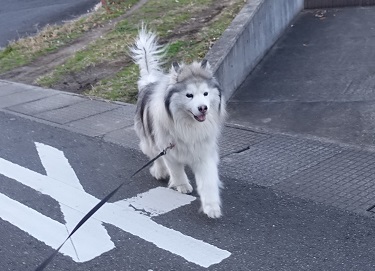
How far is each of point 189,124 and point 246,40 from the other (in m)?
5.00

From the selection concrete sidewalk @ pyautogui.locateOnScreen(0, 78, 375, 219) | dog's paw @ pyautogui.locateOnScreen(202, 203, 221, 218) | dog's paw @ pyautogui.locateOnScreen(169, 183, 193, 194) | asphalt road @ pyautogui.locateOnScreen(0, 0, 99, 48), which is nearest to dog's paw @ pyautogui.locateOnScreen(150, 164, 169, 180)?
dog's paw @ pyautogui.locateOnScreen(169, 183, 193, 194)

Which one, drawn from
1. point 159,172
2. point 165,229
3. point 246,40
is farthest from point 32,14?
point 165,229

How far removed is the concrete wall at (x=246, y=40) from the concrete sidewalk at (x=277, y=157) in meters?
1.36

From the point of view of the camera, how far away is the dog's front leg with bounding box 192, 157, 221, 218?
606 centimetres

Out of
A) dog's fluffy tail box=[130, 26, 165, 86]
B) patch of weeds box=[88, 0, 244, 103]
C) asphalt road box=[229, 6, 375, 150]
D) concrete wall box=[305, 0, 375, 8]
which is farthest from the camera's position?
concrete wall box=[305, 0, 375, 8]

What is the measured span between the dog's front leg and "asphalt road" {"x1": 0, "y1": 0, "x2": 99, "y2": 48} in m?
11.9

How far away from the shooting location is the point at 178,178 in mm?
6688

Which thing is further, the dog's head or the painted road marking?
the dog's head

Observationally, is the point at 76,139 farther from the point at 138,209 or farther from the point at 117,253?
the point at 117,253

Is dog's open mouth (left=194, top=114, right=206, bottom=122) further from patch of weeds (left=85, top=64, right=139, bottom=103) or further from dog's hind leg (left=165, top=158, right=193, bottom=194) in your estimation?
patch of weeds (left=85, top=64, right=139, bottom=103)

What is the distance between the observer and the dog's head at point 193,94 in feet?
19.1

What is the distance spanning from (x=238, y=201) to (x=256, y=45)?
534 cm

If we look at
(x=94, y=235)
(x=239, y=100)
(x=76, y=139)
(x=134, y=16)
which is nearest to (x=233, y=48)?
(x=239, y=100)

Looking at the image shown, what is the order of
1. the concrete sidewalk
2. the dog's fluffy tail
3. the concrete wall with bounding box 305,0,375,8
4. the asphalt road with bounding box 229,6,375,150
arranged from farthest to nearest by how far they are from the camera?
the concrete wall with bounding box 305,0,375,8
the asphalt road with bounding box 229,6,375,150
the dog's fluffy tail
the concrete sidewalk
